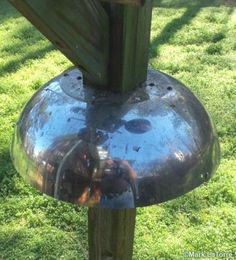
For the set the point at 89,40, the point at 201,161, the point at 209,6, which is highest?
the point at 89,40

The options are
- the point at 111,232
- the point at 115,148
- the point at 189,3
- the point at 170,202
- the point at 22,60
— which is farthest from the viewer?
the point at 189,3

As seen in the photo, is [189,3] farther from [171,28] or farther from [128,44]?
[128,44]

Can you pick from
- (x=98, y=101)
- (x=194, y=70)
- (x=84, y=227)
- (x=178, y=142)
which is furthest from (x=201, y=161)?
(x=194, y=70)

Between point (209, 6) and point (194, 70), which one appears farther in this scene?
point (209, 6)

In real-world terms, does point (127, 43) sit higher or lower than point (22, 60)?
higher

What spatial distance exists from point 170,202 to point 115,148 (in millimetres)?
1852

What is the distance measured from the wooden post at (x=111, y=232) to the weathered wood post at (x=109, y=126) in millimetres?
328

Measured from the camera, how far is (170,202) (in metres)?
2.64

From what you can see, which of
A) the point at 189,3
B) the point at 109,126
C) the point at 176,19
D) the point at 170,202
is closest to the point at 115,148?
the point at 109,126

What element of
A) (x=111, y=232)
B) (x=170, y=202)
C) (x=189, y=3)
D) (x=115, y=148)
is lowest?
(x=189, y=3)

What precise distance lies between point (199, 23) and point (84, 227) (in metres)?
2.94

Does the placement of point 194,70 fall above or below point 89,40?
below

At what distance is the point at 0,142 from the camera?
3104 mm

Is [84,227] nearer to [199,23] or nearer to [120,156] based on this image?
[120,156]
